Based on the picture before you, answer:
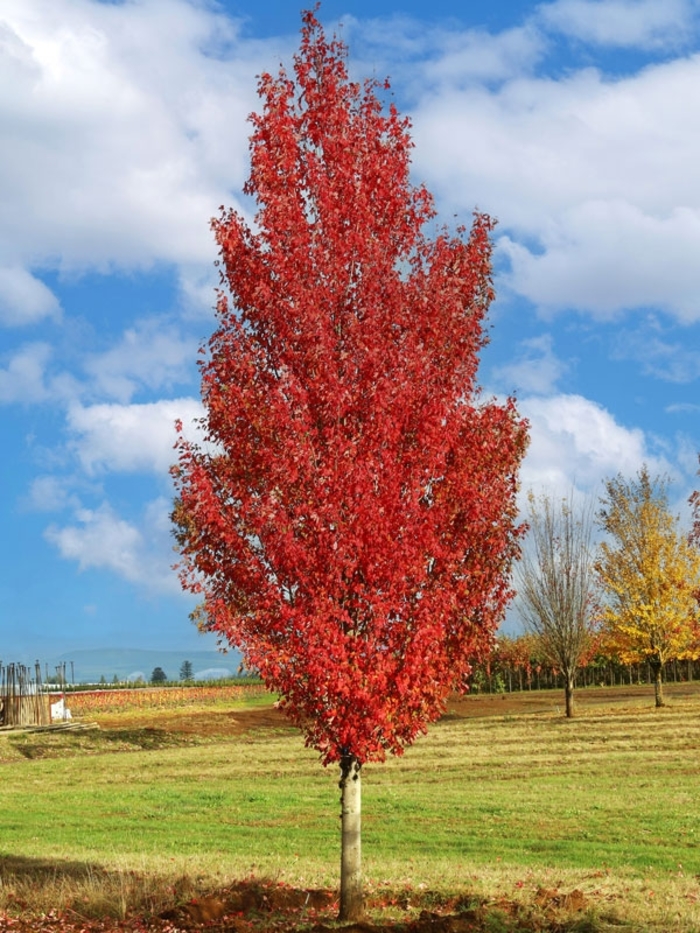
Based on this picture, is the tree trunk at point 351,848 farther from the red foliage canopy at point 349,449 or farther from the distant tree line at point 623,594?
the distant tree line at point 623,594

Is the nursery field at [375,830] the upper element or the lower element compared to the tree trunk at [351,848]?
lower

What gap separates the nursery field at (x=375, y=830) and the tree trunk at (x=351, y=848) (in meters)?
0.33

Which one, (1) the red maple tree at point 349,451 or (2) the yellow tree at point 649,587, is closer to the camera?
(1) the red maple tree at point 349,451

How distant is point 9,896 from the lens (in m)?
11.4

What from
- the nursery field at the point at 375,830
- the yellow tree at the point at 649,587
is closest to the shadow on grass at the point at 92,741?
the nursery field at the point at 375,830

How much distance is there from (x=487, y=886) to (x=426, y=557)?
3.91m

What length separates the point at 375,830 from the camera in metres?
17.4

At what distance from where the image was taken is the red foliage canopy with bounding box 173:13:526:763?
363 inches

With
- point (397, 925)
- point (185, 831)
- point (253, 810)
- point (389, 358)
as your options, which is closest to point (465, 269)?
point (389, 358)

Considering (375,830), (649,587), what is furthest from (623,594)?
(375,830)

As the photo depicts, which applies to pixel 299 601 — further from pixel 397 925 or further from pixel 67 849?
pixel 67 849

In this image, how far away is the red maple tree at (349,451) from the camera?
921cm

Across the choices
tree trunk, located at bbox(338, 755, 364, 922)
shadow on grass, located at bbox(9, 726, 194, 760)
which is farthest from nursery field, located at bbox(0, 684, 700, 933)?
tree trunk, located at bbox(338, 755, 364, 922)

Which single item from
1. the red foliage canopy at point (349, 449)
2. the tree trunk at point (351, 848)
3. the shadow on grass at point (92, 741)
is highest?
the red foliage canopy at point (349, 449)
